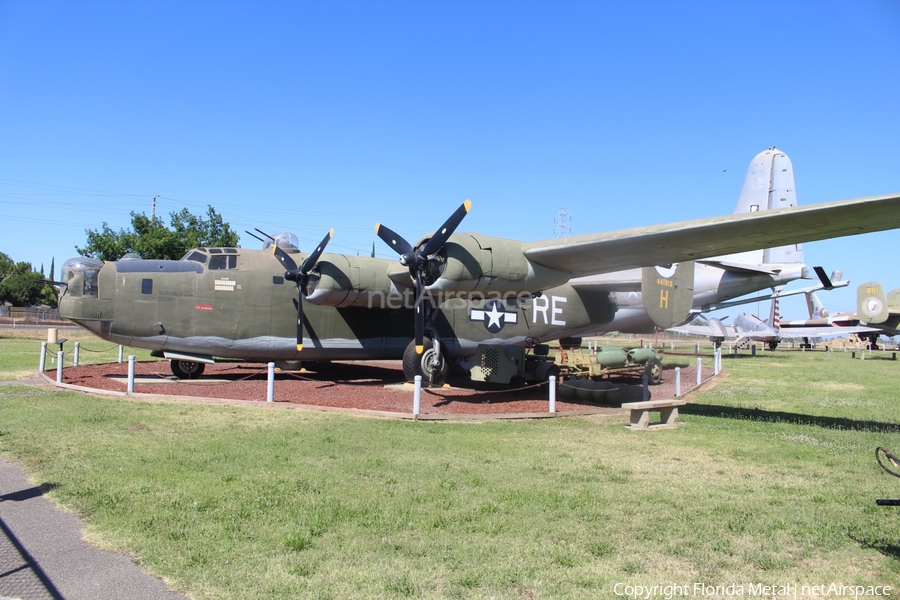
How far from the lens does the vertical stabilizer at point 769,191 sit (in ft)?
94.0

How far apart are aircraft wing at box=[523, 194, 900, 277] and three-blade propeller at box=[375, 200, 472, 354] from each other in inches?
70.1

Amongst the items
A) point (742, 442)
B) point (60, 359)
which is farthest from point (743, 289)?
point (60, 359)

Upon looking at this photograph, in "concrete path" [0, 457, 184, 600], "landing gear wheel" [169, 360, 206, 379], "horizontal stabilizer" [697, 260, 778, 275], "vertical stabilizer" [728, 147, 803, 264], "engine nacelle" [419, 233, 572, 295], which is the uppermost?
"vertical stabilizer" [728, 147, 803, 264]

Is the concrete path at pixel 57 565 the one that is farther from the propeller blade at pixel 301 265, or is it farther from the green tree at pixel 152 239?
the green tree at pixel 152 239

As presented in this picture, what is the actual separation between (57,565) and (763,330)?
59983 millimetres

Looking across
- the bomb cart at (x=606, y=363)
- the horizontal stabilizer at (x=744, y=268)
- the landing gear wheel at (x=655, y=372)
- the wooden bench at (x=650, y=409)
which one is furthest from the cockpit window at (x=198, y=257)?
the horizontal stabilizer at (x=744, y=268)

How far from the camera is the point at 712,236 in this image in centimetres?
1198

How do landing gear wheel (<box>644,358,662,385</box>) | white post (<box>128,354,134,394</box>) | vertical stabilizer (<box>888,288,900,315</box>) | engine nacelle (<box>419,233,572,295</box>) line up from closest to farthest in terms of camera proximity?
engine nacelle (<box>419,233,572,295</box>)
white post (<box>128,354,134,394</box>)
landing gear wheel (<box>644,358,662,385</box>)
vertical stabilizer (<box>888,288,900,315</box>)

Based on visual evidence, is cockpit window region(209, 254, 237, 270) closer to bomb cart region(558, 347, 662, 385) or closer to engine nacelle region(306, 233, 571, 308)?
engine nacelle region(306, 233, 571, 308)

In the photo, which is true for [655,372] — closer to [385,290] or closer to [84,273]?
[385,290]

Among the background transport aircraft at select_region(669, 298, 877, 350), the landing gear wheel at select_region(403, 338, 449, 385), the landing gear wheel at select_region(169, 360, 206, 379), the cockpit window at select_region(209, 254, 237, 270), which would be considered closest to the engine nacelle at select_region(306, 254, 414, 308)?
the landing gear wheel at select_region(403, 338, 449, 385)

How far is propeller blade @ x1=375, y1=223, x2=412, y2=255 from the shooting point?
48.1 ft

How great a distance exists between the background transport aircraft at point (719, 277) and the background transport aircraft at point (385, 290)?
516 millimetres

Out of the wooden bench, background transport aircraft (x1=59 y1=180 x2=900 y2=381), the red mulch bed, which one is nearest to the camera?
the wooden bench
